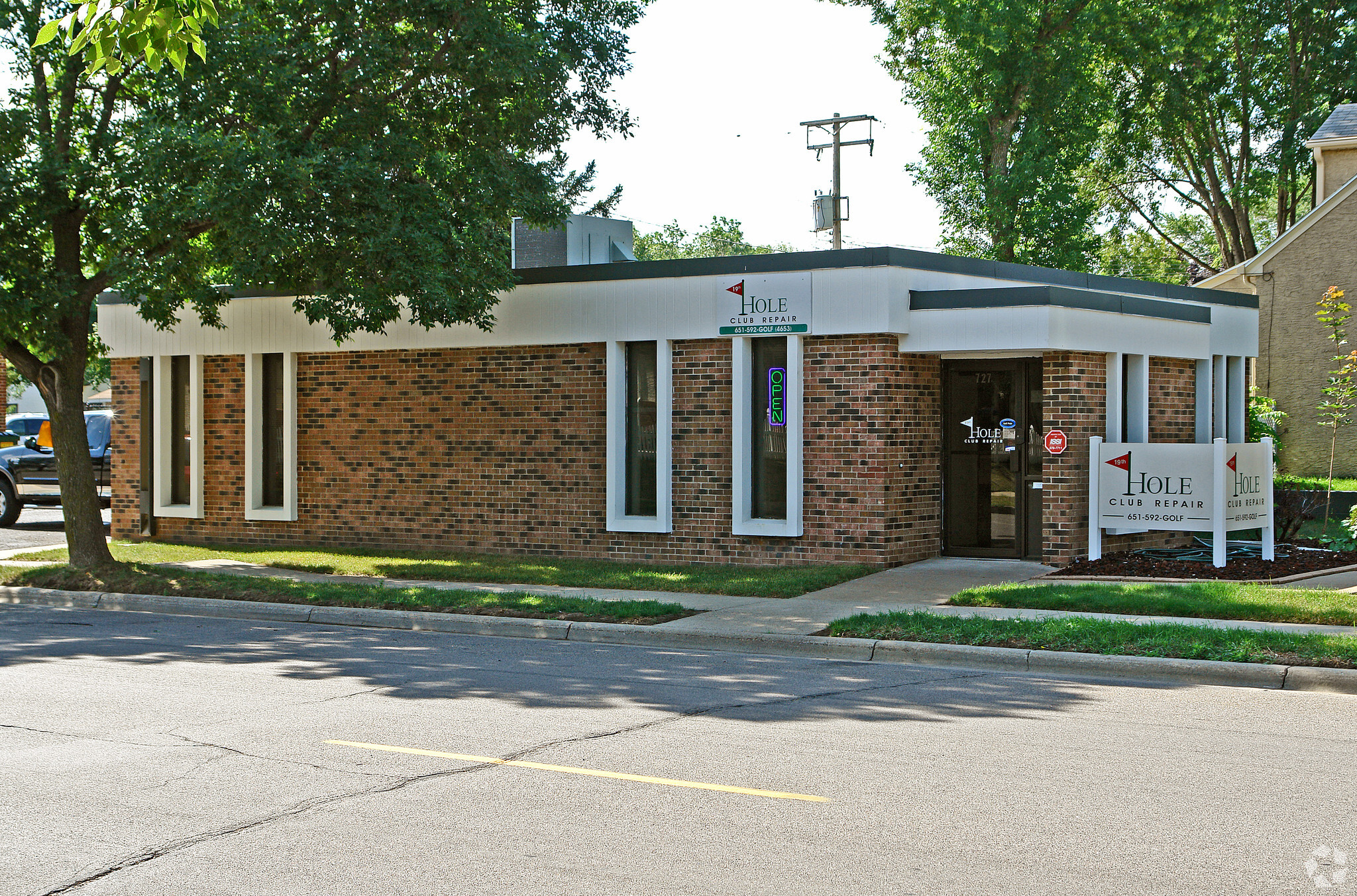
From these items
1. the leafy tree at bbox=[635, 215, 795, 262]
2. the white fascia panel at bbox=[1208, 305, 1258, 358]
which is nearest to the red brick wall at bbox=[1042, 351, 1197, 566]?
the white fascia panel at bbox=[1208, 305, 1258, 358]

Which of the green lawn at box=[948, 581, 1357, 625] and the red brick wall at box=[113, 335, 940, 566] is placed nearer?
the green lawn at box=[948, 581, 1357, 625]

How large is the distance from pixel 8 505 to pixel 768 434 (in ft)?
50.4

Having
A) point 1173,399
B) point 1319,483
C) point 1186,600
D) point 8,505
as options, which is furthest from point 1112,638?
point 8,505

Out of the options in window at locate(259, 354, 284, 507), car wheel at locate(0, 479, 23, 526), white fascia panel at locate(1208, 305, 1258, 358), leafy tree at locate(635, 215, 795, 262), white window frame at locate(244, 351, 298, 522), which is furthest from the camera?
leafy tree at locate(635, 215, 795, 262)

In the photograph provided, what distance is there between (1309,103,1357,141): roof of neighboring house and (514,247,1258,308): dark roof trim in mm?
13142

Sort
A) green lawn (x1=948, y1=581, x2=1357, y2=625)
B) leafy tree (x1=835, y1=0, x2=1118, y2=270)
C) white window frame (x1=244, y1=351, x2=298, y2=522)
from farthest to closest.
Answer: leafy tree (x1=835, y1=0, x2=1118, y2=270)
white window frame (x1=244, y1=351, x2=298, y2=522)
green lawn (x1=948, y1=581, x2=1357, y2=625)

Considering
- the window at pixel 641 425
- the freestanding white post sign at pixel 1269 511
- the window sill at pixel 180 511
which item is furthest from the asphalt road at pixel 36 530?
the freestanding white post sign at pixel 1269 511

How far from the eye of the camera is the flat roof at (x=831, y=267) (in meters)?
14.9

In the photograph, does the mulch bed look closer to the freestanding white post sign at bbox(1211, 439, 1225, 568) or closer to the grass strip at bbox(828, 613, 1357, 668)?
the freestanding white post sign at bbox(1211, 439, 1225, 568)

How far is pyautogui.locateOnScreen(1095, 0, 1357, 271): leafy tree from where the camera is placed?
3353 cm

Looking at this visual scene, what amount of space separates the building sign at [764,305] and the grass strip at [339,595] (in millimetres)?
4518

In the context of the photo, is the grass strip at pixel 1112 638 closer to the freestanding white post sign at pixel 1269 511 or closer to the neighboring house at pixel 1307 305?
the freestanding white post sign at pixel 1269 511

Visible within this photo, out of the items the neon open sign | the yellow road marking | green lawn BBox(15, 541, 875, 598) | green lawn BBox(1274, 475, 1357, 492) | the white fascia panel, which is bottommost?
the yellow road marking

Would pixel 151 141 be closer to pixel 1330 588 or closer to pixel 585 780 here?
pixel 585 780
